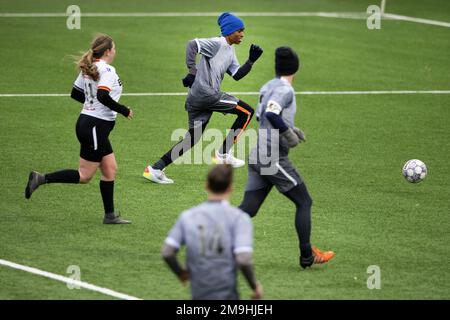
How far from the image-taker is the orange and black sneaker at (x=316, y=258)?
1143cm

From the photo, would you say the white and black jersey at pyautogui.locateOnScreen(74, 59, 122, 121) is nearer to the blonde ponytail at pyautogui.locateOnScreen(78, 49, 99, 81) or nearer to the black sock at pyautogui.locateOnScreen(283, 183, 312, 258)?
the blonde ponytail at pyautogui.locateOnScreen(78, 49, 99, 81)

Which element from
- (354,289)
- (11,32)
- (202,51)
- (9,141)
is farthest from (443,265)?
(11,32)

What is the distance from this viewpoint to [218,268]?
821 cm

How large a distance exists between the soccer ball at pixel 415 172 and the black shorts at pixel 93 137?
4.73m

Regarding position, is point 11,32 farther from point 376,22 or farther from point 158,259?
point 158,259

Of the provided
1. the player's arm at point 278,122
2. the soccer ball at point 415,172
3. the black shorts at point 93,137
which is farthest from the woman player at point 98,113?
the soccer ball at point 415,172

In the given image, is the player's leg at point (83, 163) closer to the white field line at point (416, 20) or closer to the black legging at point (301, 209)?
the black legging at point (301, 209)

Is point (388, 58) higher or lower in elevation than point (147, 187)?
higher

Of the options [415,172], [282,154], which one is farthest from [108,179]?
[415,172]

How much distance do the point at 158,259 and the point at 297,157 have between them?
5.89m

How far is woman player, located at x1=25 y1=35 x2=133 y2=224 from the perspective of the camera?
12.8 meters

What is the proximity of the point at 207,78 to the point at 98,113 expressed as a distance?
10.1 feet

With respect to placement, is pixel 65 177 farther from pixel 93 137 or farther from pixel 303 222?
Result: pixel 303 222

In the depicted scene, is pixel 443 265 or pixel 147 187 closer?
pixel 443 265
